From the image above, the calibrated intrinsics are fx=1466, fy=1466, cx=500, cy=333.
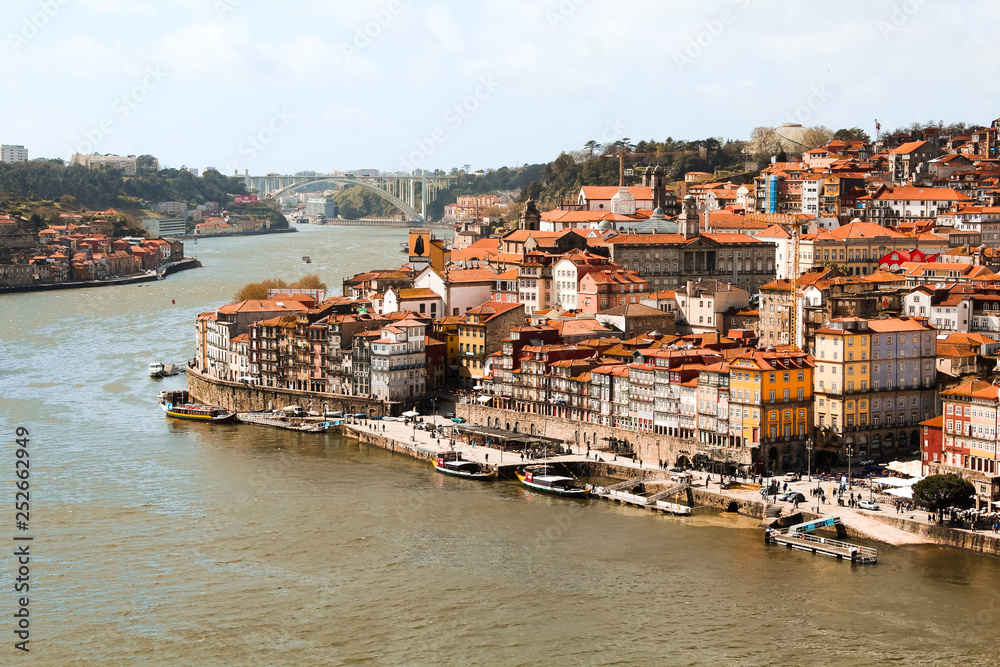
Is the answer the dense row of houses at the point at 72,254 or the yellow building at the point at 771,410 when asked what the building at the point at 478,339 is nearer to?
the yellow building at the point at 771,410

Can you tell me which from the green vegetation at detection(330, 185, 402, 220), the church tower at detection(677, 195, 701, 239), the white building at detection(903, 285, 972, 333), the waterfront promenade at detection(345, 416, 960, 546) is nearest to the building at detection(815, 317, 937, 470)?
the waterfront promenade at detection(345, 416, 960, 546)

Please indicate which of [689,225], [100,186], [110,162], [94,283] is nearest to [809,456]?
[689,225]

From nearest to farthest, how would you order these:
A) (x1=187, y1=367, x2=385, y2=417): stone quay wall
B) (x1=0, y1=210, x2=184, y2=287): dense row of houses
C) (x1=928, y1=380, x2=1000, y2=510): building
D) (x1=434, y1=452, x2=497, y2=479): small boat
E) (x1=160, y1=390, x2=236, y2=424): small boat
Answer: (x1=928, y1=380, x2=1000, y2=510): building
(x1=434, y1=452, x2=497, y2=479): small boat
(x1=187, y1=367, x2=385, y2=417): stone quay wall
(x1=160, y1=390, x2=236, y2=424): small boat
(x1=0, y1=210, x2=184, y2=287): dense row of houses

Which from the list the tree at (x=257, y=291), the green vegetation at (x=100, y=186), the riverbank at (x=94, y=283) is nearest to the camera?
the tree at (x=257, y=291)

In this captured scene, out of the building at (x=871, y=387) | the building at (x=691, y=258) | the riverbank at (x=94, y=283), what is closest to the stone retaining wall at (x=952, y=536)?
the building at (x=871, y=387)

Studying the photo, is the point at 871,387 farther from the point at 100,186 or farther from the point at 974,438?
the point at 100,186

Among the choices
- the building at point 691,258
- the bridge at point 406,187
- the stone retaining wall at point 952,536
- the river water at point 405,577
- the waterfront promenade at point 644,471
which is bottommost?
the river water at point 405,577

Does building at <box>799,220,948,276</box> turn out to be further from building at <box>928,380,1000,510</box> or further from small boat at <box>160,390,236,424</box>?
small boat at <box>160,390,236,424</box>
